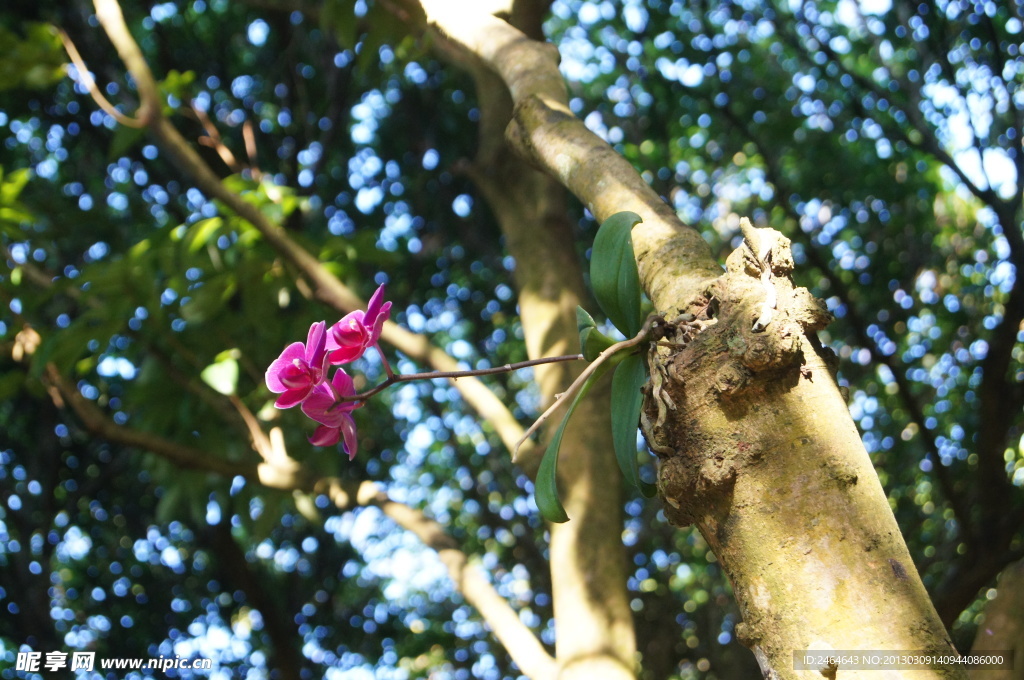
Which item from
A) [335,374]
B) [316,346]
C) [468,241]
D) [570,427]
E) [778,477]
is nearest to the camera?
[778,477]

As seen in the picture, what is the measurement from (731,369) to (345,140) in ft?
13.1

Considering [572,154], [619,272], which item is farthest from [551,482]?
[572,154]

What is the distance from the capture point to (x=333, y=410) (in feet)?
3.33

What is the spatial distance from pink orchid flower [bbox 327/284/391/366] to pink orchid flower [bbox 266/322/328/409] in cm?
4

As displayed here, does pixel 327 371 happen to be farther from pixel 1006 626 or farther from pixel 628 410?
pixel 1006 626

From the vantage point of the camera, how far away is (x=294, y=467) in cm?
225

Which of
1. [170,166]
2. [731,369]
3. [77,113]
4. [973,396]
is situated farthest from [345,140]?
[731,369]

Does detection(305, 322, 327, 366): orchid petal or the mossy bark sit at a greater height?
detection(305, 322, 327, 366): orchid petal

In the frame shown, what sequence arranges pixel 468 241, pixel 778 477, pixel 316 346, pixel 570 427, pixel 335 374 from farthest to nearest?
pixel 468 241 → pixel 570 427 → pixel 335 374 → pixel 316 346 → pixel 778 477

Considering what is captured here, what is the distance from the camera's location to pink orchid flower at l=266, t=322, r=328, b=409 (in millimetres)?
950

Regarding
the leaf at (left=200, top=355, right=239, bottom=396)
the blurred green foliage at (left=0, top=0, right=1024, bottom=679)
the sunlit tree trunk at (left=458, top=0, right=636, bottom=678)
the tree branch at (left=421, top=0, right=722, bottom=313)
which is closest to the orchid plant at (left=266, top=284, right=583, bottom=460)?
the tree branch at (left=421, top=0, right=722, bottom=313)

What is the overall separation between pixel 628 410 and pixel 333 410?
0.36 m

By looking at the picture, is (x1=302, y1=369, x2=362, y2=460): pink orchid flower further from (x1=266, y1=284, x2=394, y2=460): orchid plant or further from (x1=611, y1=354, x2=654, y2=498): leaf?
(x1=611, y1=354, x2=654, y2=498): leaf

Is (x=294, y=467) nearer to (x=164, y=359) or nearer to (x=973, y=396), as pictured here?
(x=164, y=359)
